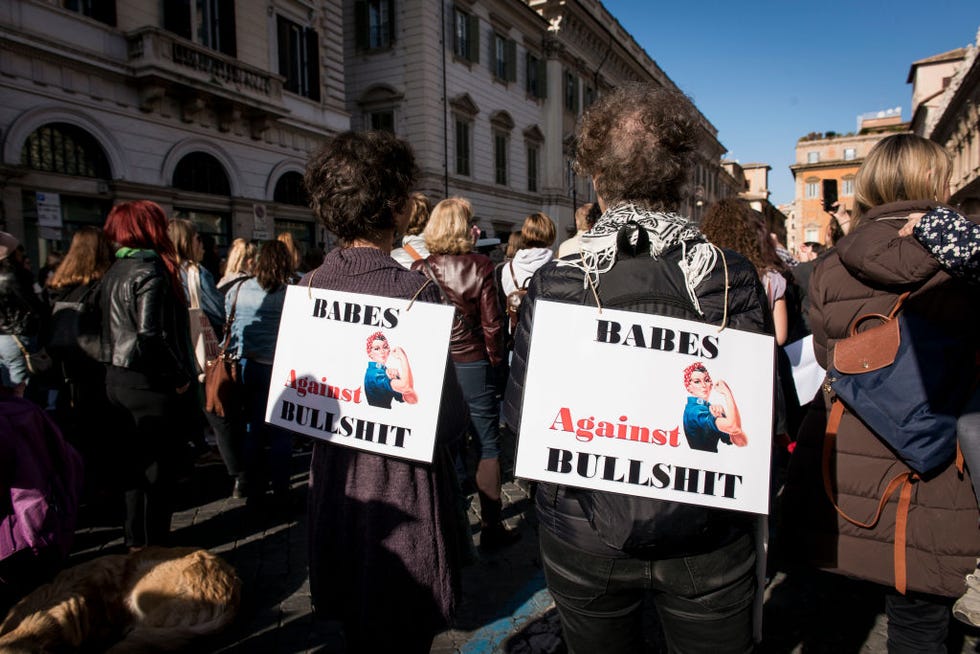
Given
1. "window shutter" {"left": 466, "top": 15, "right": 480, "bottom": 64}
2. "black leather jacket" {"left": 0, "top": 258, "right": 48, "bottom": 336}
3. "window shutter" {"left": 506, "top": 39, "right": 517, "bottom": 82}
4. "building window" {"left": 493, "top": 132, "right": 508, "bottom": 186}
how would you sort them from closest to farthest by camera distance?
"black leather jacket" {"left": 0, "top": 258, "right": 48, "bottom": 336}, "window shutter" {"left": 466, "top": 15, "right": 480, "bottom": 64}, "building window" {"left": 493, "top": 132, "right": 508, "bottom": 186}, "window shutter" {"left": 506, "top": 39, "right": 517, "bottom": 82}

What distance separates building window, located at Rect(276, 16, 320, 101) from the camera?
1545 cm

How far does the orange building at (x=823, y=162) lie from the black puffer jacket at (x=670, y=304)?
7060 cm

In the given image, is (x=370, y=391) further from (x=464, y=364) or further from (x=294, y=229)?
(x=294, y=229)

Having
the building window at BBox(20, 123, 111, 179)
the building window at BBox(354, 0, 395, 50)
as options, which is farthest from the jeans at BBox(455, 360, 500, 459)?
the building window at BBox(354, 0, 395, 50)

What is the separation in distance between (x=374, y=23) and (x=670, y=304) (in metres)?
22.0

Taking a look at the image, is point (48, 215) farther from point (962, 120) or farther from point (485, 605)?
point (962, 120)

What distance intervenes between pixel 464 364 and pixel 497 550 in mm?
1103

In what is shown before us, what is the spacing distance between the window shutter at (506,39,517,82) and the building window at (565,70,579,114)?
13.0 feet

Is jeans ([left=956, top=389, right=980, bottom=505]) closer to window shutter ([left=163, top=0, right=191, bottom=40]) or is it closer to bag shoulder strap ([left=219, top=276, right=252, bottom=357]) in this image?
bag shoulder strap ([left=219, top=276, right=252, bottom=357])

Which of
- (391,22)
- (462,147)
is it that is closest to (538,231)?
(462,147)

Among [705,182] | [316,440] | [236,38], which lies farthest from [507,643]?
[705,182]

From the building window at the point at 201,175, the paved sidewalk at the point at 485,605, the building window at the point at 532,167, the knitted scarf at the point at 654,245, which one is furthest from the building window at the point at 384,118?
the knitted scarf at the point at 654,245

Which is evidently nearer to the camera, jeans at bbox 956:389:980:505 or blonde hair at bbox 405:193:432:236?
jeans at bbox 956:389:980:505

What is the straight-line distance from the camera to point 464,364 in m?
3.62
